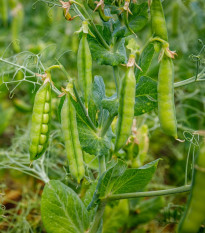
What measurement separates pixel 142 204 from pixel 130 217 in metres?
0.09

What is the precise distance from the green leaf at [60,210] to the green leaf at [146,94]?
0.42 m

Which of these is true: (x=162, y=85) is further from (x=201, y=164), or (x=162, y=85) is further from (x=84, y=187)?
(x=84, y=187)

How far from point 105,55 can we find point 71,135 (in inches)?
11.3

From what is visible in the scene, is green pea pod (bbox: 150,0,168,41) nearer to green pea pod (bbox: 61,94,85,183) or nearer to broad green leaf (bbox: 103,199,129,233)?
green pea pod (bbox: 61,94,85,183)

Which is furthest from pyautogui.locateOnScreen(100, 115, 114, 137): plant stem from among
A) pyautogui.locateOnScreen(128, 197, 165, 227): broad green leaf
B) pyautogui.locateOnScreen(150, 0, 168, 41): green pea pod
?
pyautogui.locateOnScreen(128, 197, 165, 227): broad green leaf

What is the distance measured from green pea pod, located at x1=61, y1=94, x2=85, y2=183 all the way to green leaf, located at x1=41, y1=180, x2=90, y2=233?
0.71ft

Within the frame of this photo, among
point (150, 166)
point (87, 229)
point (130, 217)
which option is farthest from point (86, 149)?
point (130, 217)

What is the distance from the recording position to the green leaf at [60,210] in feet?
4.09

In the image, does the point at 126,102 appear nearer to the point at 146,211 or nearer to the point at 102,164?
the point at 102,164

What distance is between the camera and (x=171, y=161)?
2.46m

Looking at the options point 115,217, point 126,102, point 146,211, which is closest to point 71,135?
point 126,102

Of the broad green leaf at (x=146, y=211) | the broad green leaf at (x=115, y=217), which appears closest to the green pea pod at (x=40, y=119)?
the broad green leaf at (x=115, y=217)

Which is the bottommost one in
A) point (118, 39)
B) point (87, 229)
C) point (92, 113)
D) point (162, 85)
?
point (87, 229)

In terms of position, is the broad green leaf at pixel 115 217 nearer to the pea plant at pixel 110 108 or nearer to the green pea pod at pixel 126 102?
the pea plant at pixel 110 108
